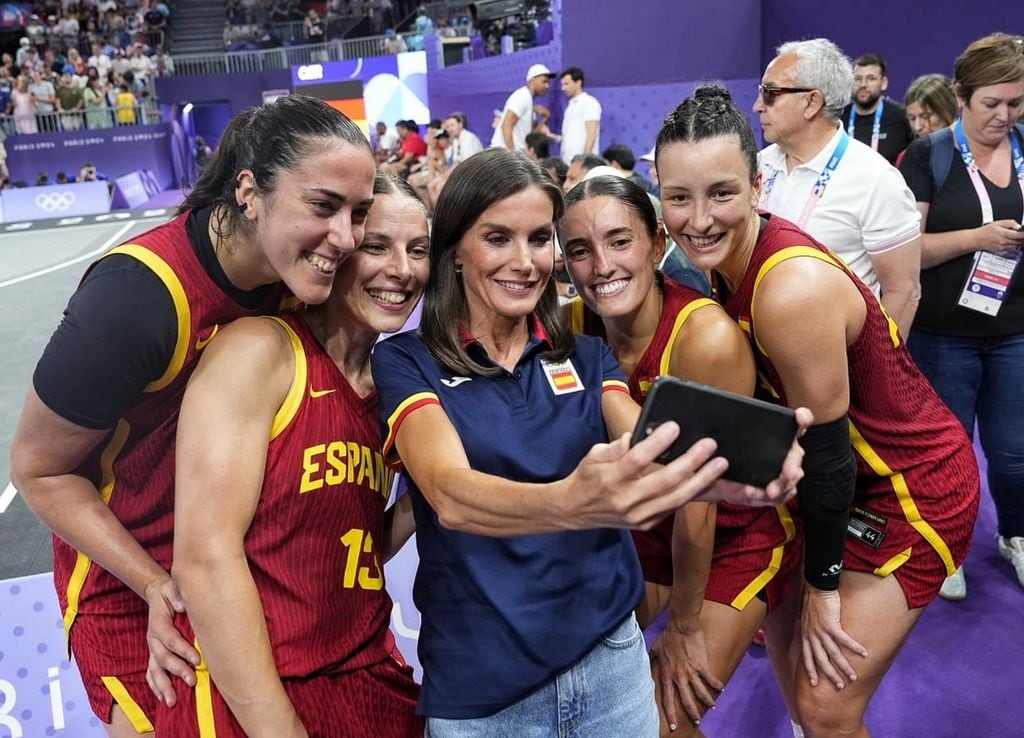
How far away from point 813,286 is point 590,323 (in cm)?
65

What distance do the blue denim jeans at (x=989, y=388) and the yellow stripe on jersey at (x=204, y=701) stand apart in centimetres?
291

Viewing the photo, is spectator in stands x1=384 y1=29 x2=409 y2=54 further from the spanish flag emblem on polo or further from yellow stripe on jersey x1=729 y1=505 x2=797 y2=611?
the spanish flag emblem on polo

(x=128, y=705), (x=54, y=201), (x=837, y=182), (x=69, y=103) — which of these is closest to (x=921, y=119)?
(x=837, y=182)

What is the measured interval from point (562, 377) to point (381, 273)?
0.44 m

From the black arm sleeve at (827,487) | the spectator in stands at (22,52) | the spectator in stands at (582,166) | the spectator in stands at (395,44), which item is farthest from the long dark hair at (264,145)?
the spectator in stands at (22,52)

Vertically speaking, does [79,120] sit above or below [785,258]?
below

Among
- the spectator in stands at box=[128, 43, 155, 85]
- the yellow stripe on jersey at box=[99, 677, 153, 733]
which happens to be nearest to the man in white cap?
the yellow stripe on jersey at box=[99, 677, 153, 733]

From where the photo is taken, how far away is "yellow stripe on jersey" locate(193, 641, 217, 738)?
1559mm

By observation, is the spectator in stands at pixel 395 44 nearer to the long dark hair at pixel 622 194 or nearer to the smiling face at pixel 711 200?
the long dark hair at pixel 622 194

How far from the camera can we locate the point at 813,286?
5.65 feet

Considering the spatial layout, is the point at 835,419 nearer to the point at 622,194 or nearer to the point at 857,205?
the point at 622,194

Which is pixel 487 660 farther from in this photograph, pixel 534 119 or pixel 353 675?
pixel 534 119

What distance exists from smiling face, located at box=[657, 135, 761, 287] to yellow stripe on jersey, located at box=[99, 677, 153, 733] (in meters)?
1.58

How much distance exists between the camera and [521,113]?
9.16 meters
